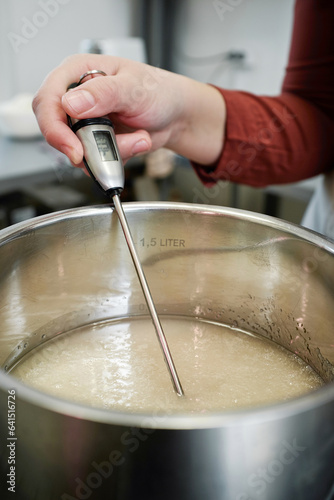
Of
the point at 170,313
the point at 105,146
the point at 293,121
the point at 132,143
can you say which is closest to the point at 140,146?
the point at 132,143

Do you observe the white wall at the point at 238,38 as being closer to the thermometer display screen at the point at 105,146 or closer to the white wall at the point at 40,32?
the white wall at the point at 40,32

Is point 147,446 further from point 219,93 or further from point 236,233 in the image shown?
point 219,93

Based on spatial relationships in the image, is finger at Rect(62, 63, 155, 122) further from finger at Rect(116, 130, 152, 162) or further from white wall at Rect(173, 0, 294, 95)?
white wall at Rect(173, 0, 294, 95)

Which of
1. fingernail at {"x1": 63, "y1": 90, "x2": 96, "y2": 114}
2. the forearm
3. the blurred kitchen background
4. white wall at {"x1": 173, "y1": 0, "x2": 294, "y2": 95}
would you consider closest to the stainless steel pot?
fingernail at {"x1": 63, "y1": 90, "x2": 96, "y2": 114}

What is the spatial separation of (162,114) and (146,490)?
0.53m

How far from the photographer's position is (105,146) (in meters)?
0.52

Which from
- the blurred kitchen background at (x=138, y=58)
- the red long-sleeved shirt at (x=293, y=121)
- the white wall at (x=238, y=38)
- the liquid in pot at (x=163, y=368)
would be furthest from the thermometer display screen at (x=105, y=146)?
the white wall at (x=238, y=38)

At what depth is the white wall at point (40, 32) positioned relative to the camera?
176 cm

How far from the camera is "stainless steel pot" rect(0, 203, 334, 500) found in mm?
279

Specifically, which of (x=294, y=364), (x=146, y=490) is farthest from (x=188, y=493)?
(x=294, y=364)

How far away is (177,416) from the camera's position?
270 millimetres

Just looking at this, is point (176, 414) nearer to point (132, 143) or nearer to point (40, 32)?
point (132, 143)

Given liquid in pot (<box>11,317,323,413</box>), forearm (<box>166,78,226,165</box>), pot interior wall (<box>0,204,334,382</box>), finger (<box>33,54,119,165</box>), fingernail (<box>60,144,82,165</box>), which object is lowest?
liquid in pot (<box>11,317,323,413</box>)

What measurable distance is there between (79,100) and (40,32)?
5.09ft
